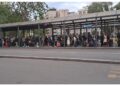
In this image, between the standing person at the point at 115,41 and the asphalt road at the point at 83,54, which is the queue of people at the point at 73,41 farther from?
the asphalt road at the point at 83,54

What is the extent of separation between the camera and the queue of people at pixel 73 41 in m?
29.8

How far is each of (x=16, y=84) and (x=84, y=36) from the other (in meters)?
21.7

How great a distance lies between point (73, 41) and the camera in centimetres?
3266

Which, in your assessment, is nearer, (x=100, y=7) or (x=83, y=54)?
(x=83, y=54)

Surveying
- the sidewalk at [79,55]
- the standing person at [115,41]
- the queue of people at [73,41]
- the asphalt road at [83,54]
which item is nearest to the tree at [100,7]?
the queue of people at [73,41]

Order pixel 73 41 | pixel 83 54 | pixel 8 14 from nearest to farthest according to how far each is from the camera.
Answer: pixel 83 54 < pixel 73 41 < pixel 8 14

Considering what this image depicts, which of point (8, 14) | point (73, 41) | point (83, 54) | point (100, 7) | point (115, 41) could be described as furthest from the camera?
point (100, 7)

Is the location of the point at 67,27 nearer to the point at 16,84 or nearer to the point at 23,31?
the point at 23,31

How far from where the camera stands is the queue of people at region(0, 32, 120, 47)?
29.8 m

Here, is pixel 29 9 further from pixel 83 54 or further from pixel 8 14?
pixel 83 54

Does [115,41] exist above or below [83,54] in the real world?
above

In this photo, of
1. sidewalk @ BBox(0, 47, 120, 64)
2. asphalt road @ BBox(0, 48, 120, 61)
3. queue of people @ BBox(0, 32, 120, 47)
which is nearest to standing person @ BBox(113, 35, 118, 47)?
queue of people @ BBox(0, 32, 120, 47)

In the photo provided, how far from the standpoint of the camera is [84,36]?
31547 millimetres

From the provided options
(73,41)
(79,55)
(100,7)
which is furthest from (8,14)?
(79,55)
